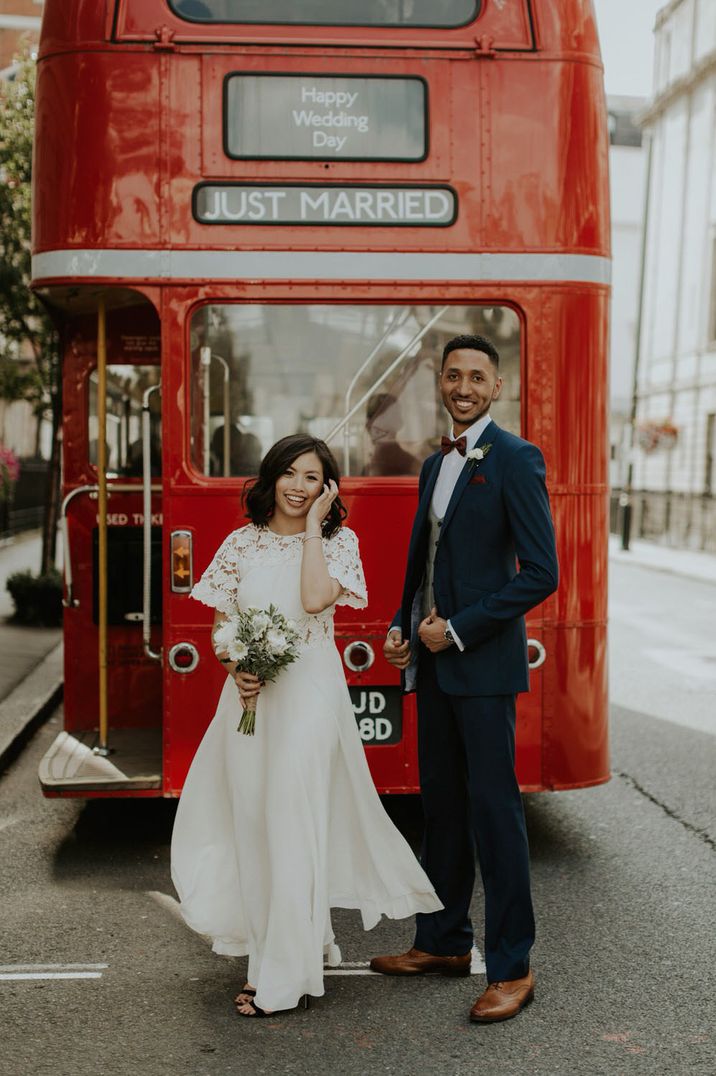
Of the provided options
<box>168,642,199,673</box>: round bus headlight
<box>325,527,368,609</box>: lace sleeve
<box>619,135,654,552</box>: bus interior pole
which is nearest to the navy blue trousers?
<box>325,527,368,609</box>: lace sleeve

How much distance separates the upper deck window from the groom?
198 cm

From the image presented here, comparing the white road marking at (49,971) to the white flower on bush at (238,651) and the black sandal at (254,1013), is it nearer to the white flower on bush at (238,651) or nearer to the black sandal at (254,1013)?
the black sandal at (254,1013)

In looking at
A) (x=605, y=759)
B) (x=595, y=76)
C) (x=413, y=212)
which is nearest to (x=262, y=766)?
(x=605, y=759)

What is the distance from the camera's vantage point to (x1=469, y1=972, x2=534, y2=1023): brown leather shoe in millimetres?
4066

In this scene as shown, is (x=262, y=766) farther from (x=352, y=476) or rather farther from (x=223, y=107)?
(x=223, y=107)

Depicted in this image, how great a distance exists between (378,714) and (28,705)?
174 inches

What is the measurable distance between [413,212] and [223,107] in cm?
91

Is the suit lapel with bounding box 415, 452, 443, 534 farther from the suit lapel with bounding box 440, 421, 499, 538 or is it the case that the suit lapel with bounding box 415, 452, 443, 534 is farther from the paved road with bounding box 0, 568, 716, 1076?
the paved road with bounding box 0, 568, 716, 1076

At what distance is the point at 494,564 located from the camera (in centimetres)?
420

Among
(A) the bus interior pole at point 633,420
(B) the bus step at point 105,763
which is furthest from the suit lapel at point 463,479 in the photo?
(A) the bus interior pole at point 633,420

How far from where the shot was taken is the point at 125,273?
5.41m

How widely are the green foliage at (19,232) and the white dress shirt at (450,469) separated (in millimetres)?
9560

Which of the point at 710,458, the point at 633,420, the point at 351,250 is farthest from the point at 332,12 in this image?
the point at 633,420

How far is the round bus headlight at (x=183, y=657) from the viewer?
5484 mm
